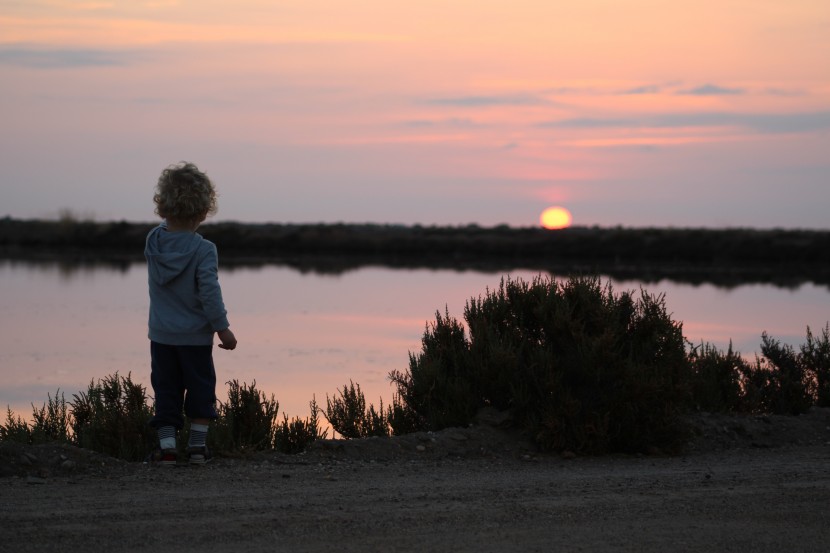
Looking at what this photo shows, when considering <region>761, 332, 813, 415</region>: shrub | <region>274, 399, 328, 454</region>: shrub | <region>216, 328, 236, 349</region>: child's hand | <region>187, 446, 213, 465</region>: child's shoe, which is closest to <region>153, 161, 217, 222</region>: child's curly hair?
<region>216, 328, 236, 349</region>: child's hand

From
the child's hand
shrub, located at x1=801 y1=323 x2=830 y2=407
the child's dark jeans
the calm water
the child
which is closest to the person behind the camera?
the child's hand

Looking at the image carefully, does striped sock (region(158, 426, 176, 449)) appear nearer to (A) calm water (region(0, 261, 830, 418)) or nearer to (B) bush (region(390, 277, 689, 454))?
(B) bush (region(390, 277, 689, 454))

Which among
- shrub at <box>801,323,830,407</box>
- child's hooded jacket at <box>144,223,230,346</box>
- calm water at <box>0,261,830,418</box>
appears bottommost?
calm water at <box>0,261,830,418</box>

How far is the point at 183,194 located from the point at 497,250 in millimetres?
69760

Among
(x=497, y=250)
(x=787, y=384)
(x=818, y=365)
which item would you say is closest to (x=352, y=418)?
(x=787, y=384)

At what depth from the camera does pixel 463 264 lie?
68875 mm

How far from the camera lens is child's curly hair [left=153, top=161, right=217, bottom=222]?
8.07 metres

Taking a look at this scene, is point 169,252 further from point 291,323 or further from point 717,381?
point 291,323

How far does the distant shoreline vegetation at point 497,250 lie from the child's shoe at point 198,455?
41.3 metres

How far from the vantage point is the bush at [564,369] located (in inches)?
378

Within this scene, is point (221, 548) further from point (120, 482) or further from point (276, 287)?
point (276, 287)

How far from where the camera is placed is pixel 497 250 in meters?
77.4

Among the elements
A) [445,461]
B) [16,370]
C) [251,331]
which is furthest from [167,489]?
[251,331]

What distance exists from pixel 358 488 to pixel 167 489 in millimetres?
1208
